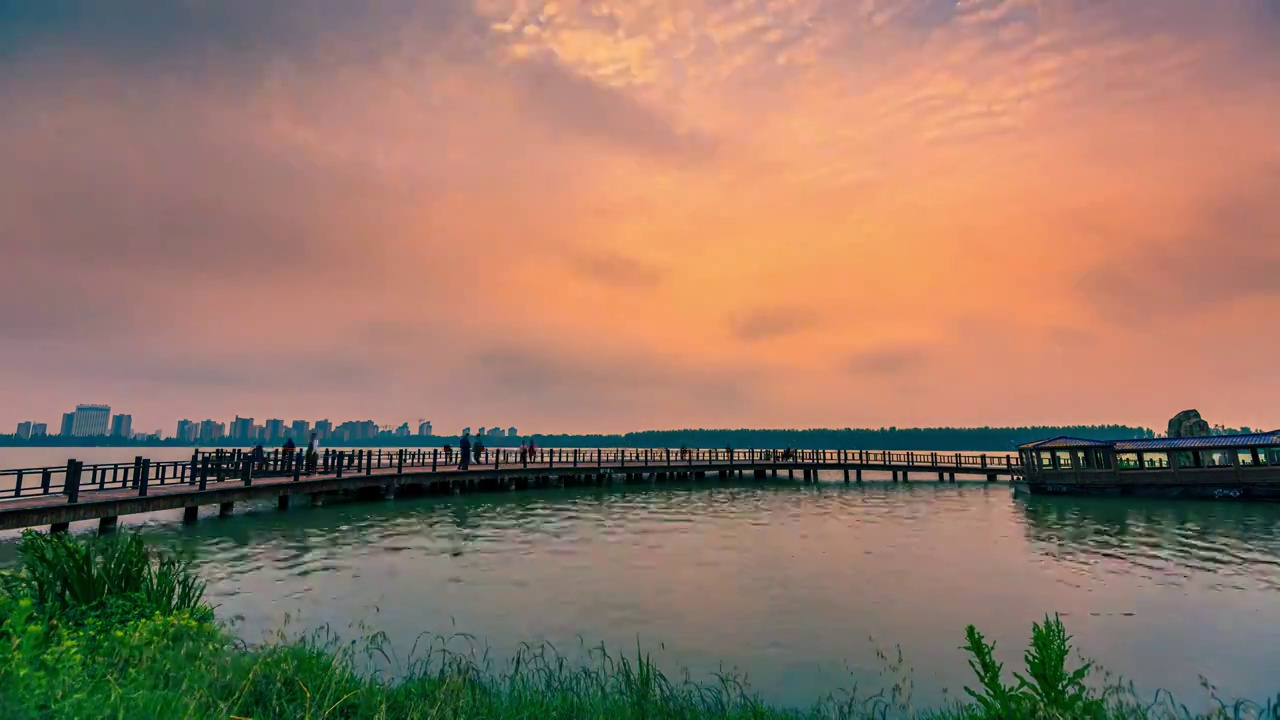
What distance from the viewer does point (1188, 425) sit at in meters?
64.8

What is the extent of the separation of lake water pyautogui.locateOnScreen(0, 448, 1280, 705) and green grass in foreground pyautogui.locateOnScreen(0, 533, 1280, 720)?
1877 millimetres

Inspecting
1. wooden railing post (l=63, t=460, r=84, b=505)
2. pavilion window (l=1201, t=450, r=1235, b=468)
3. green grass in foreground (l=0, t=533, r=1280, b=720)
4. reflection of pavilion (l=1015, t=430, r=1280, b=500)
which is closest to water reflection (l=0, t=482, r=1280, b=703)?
green grass in foreground (l=0, t=533, r=1280, b=720)

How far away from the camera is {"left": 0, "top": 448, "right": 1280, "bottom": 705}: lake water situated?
13211 millimetres

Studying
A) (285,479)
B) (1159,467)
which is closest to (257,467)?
(285,479)

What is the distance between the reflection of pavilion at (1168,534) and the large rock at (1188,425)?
27.4m

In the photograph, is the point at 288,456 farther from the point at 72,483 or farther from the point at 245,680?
the point at 245,680

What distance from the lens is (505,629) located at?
1449cm

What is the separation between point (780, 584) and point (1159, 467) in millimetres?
42458

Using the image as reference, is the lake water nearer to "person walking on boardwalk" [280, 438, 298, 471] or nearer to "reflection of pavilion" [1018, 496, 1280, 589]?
"reflection of pavilion" [1018, 496, 1280, 589]

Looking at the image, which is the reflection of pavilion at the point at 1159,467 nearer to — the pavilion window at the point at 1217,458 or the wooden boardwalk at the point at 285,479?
the pavilion window at the point at 1217,458

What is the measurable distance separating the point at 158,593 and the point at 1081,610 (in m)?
20.9

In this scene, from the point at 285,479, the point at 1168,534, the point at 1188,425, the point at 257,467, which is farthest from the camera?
the point at 1188,425

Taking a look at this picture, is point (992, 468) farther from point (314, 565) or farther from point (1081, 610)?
point (314, 565)

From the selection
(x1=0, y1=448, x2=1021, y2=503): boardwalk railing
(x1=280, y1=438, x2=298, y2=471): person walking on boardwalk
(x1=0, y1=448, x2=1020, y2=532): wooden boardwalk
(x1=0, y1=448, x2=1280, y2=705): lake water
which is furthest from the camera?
(x1=280, y1=438, x2=298, y2=471): person walking on boardwalk
